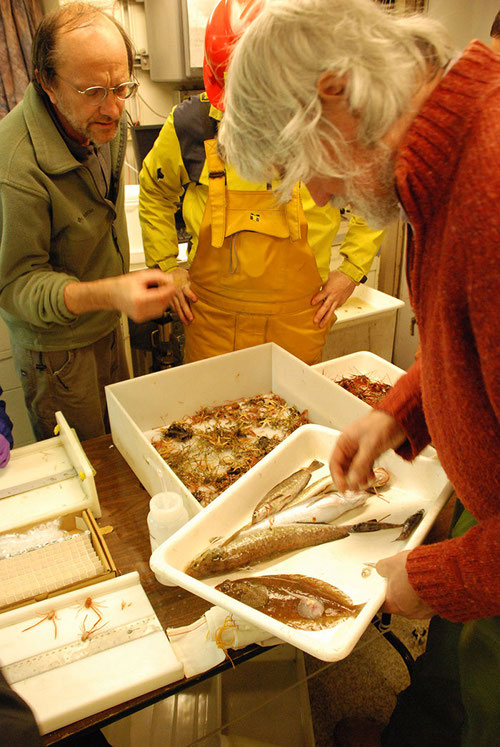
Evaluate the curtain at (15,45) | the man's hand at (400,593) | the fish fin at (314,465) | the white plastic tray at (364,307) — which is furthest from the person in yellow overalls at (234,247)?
the curtain at (15,45)

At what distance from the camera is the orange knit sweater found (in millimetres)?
758

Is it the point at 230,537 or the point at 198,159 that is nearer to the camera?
the point at 230,537

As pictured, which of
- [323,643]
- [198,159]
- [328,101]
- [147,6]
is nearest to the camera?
[328,101]

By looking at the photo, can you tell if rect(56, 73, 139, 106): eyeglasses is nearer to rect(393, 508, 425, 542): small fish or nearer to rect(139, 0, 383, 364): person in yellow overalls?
rect(139, 0, 383, 364): person in yellow overalls

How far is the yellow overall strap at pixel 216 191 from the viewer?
2152 mm

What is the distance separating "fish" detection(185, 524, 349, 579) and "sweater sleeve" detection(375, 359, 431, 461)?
12.8 inches

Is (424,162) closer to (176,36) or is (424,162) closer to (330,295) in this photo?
(330,295)

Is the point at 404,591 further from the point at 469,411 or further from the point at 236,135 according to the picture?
the point at 236,135

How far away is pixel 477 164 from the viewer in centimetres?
76

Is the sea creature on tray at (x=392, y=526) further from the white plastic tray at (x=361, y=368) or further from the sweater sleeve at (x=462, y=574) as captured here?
A: the white plastic tray at (x=361, y=368)

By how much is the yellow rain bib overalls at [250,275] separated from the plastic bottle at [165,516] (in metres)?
1.10

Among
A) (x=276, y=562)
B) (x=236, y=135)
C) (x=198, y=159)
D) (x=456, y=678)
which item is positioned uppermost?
(x=236, y=135)

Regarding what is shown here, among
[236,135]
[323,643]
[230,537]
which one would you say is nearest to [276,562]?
[230,537]

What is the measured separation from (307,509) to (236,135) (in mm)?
983
